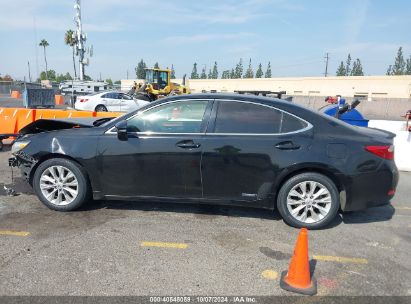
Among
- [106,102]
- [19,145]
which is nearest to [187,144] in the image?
[19,145]

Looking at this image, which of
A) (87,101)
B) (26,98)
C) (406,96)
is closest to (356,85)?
(406,96)

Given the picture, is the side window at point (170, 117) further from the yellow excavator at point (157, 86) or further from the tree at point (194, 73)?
the tree at point (194, 73)

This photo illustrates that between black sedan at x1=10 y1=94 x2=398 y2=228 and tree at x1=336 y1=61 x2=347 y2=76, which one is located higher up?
tree at x1=336 y1=61 x2=347 y2=76

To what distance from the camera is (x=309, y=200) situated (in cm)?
428

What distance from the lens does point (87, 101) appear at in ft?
68.0

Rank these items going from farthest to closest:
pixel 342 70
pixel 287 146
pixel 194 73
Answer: pixel 194 73
pixel 342 70
pixel 287 146

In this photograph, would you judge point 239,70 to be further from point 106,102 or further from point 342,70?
point 106,102

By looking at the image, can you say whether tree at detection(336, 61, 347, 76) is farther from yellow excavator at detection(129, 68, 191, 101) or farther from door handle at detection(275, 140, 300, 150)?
door handle at detection(275, 140, 300, 150)

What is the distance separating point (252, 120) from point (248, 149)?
0.37 metres

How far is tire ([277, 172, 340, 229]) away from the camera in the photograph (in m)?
4.23

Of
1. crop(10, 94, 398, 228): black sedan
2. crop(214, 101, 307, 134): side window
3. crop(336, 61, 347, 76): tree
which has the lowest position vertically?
crop(10, 94, 398, 228): black sedan

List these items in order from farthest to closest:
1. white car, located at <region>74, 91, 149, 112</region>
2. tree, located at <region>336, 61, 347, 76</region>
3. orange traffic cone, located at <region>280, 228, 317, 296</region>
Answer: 1. tree, located at <region>336, 61, 347, 76</region>
2. white car, located at <region>74, 91, 149, 112</region>
3. orange traffic cone, located at <region>280, 228, 317, 296</region>

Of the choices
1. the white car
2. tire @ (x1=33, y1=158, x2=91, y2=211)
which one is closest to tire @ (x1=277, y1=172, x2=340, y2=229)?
tire @ (x1=33, y1=158, x2=91, y2=211)

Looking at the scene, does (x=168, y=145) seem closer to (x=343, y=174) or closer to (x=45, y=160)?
(x=45, y=160)
